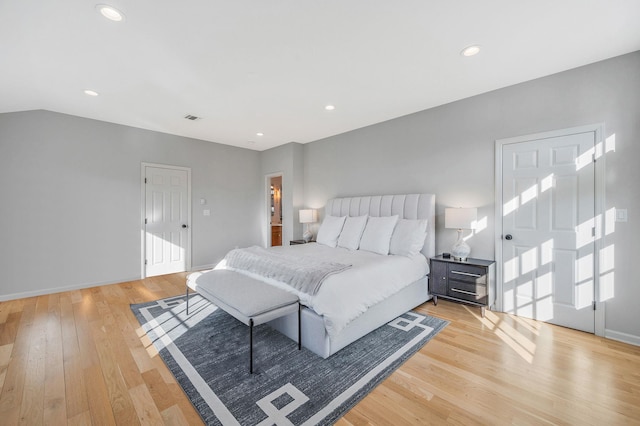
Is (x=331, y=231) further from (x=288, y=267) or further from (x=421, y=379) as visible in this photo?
(x=421, y=379)

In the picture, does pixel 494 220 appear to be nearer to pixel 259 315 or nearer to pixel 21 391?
pixel 259 315

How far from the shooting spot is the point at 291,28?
210 centimetres

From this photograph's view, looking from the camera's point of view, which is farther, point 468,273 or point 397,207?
point 397,207

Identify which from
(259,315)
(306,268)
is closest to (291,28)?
(306,268)

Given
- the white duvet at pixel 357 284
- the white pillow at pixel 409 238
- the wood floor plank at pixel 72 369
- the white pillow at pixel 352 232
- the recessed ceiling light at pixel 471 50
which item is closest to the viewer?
the wood floor plank at pixel 72 369

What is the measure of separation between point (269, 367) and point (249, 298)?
1.84 feet

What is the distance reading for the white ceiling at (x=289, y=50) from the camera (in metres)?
1.89

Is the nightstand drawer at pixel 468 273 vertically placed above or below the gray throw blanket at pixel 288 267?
below

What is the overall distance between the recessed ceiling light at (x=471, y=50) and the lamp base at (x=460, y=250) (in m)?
2.07

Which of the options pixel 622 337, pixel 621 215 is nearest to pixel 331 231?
pixel 621 215

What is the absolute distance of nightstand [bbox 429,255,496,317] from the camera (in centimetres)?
301

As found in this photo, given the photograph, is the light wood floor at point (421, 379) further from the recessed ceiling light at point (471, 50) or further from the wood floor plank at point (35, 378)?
the recessed ceiling light at point (471, 50)

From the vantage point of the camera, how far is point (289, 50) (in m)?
2.38

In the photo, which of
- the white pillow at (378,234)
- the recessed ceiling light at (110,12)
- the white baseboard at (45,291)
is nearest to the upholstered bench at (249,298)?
the white pillow at (378,234)
